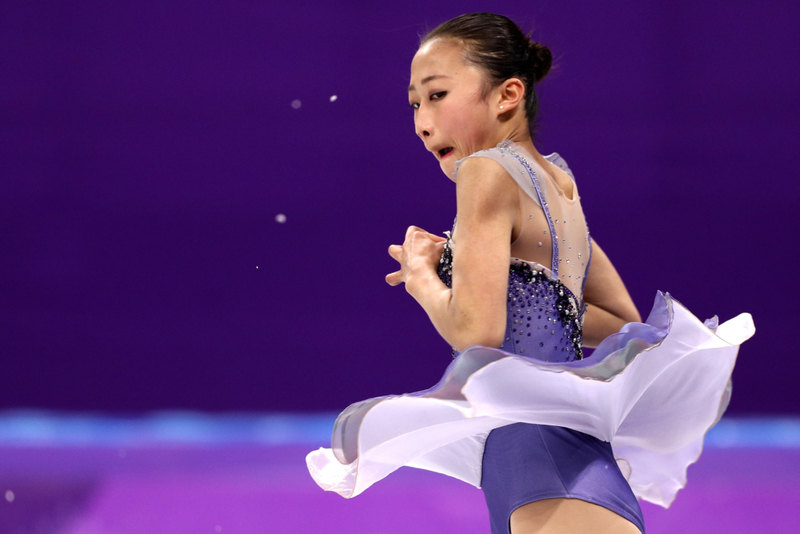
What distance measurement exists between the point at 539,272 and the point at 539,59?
1.44 feet

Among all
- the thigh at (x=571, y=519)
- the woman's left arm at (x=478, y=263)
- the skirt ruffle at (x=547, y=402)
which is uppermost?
the woman's left arm at (x=478, y=263)

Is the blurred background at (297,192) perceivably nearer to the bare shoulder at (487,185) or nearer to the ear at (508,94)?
the ear at (508,94)

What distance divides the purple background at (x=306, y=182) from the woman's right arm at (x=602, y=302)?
2.31 metres

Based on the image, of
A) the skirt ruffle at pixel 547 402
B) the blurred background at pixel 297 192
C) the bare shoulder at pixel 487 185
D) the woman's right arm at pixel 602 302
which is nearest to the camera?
the skirt ruffle at pixel 547 402

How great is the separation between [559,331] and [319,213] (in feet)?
9.08

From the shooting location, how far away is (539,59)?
149 cm

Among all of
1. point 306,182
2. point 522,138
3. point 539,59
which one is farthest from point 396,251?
point 306,182

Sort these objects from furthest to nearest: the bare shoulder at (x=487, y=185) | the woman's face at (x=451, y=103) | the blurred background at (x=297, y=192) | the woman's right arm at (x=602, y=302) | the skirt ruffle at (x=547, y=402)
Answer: the blurred background at (x=297, y=192)
the woman's right arm at (x=602, y=302)
the woman's face at (x=451, y=103)
the bare shoulder at (x=487, y=185)
the skirt ruffle at (x=547, y=402)

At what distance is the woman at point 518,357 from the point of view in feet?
3.64

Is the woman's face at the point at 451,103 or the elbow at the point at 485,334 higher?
the woman's face at the point at 451,103

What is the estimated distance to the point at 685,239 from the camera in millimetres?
3906

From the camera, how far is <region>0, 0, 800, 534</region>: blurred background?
12.8 feet

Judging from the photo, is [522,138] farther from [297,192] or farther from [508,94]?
[297,192]

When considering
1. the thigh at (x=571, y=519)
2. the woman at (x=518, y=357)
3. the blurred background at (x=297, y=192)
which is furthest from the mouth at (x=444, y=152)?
the blurred background at (x=297, y=192)
